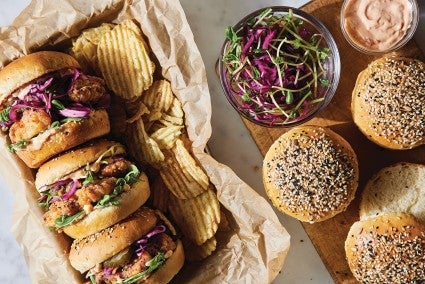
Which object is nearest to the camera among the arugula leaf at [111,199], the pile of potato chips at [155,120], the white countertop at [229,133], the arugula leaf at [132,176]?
the arugula leaf at [111,199]

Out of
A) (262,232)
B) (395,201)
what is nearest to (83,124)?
(262,232)

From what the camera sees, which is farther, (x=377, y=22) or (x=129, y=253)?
(x=377, y=22)

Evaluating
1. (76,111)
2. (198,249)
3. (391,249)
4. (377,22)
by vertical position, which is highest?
(76,111)

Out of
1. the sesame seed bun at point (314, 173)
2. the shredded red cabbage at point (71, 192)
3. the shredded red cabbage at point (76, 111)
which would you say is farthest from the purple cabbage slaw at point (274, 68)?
the shredded red cabbage at point (71, 192)

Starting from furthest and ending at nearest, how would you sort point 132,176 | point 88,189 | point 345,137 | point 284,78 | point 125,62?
point 345,137, point 125,62, point 284,78, point 132,176, point 88,189

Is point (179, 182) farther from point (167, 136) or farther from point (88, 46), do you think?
point (88, 46)

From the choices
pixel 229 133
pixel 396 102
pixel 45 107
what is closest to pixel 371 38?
pixel 396 102

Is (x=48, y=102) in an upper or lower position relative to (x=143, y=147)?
upper

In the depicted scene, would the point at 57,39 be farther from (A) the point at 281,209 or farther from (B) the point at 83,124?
(A) the point at 281,209

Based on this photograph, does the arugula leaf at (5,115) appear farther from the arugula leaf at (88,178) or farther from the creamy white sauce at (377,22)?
the creamy white sauce at (377,22)
